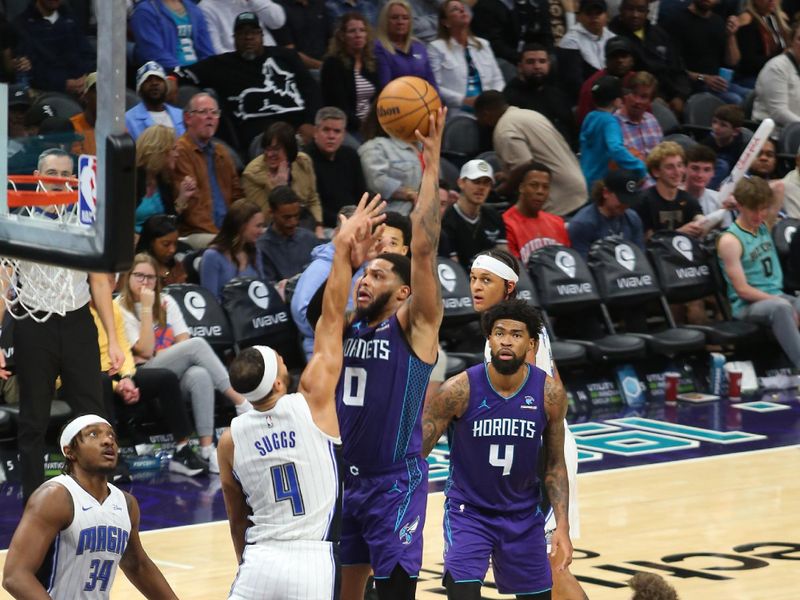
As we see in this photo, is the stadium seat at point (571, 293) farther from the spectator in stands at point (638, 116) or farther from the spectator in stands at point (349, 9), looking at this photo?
the spectator in stands at point (349, 9)

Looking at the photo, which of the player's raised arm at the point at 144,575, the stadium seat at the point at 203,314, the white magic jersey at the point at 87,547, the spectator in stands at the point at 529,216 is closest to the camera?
the white magic jersey at the point at 87,547

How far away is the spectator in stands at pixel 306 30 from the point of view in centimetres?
1358

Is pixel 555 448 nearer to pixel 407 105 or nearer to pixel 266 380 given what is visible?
pixel 266 380

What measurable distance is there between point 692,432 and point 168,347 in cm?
382

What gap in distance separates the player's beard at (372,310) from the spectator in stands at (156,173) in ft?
16.6

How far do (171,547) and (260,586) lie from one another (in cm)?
318

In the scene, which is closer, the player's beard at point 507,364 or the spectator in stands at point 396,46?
the player's beard at point 507,364

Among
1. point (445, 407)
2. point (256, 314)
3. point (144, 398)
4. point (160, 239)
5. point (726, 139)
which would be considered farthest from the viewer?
point (726, 139)

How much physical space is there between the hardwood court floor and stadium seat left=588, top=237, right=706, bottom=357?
73.2 inches

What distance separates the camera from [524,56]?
1352 cm

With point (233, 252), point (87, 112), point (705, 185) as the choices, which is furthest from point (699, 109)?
point (87, 112)

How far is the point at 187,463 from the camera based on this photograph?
981cm

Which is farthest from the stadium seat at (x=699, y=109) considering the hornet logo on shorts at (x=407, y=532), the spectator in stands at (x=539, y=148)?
the hornet logo on shorts at (x=407, y=532)

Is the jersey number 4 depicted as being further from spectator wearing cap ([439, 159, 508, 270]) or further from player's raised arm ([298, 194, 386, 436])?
spectator wearing cap ([439, 159, 508, 270])
